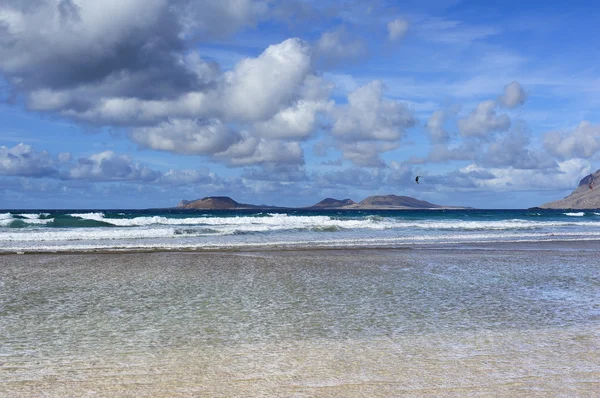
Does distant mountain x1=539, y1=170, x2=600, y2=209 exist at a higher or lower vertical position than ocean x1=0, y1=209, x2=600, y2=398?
higher

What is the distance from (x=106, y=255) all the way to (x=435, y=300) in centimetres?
1441

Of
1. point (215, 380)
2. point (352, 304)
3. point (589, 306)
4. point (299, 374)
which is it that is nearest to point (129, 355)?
point (215, 380)

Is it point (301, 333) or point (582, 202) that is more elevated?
point (582, 202)

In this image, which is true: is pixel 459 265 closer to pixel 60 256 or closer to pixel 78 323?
pixel 78 323

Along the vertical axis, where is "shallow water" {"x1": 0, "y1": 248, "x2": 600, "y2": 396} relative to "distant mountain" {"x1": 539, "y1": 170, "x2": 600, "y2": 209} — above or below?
below

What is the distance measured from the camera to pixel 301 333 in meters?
7.04

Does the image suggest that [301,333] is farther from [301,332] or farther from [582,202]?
[582,202]

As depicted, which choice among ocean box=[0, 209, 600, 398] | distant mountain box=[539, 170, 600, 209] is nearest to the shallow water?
ocean box=[0, 209, 600, 398]

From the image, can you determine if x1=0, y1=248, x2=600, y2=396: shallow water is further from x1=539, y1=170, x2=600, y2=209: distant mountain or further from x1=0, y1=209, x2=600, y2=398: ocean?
x1=539, y1=170, x2=600, y2=209: distant mountain

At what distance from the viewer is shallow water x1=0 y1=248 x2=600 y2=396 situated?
499cm

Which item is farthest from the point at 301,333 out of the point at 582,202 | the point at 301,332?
the point at 582,202

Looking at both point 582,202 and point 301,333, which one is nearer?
point 301,333

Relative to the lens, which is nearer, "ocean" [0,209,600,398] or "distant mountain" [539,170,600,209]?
"ocean" [0,209,600,398]

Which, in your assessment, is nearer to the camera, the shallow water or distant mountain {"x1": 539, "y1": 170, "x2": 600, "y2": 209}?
the shallow water
